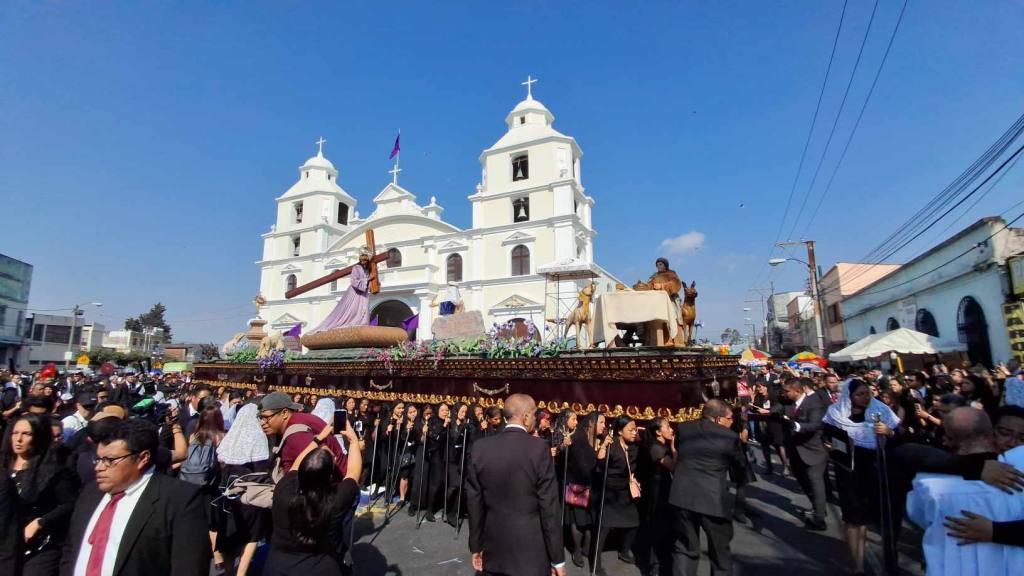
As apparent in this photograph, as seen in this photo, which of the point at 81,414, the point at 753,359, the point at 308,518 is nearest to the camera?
the point at 308,518

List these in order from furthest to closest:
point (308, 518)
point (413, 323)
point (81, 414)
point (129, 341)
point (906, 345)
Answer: point (129, 341) < point (413, 323) < point (906, 345) < point (81, 414) < point (308, 518)

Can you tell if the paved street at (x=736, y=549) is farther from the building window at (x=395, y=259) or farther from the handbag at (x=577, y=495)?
the building window at (x=395, y=259)

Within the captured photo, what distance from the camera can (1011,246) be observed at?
1346 centimetres

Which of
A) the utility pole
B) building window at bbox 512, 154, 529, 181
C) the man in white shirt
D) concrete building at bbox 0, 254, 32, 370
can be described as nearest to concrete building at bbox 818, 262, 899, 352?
the utility pole

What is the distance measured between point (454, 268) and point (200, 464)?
77.7 feet

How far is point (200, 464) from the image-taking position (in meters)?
5.00

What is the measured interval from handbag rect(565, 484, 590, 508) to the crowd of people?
16mm

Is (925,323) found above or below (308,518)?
above

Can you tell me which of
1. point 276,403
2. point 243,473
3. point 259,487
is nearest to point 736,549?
point 259,487

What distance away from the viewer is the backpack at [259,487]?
368 cm

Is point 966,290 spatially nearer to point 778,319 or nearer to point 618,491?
point 618,491

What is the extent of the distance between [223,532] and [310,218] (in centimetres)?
3408

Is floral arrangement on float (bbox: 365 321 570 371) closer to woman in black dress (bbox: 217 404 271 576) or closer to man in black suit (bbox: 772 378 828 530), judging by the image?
man in black suit (bbox: 772 378 828 530)

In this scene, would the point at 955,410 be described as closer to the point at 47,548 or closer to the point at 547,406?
the point at 547,406
